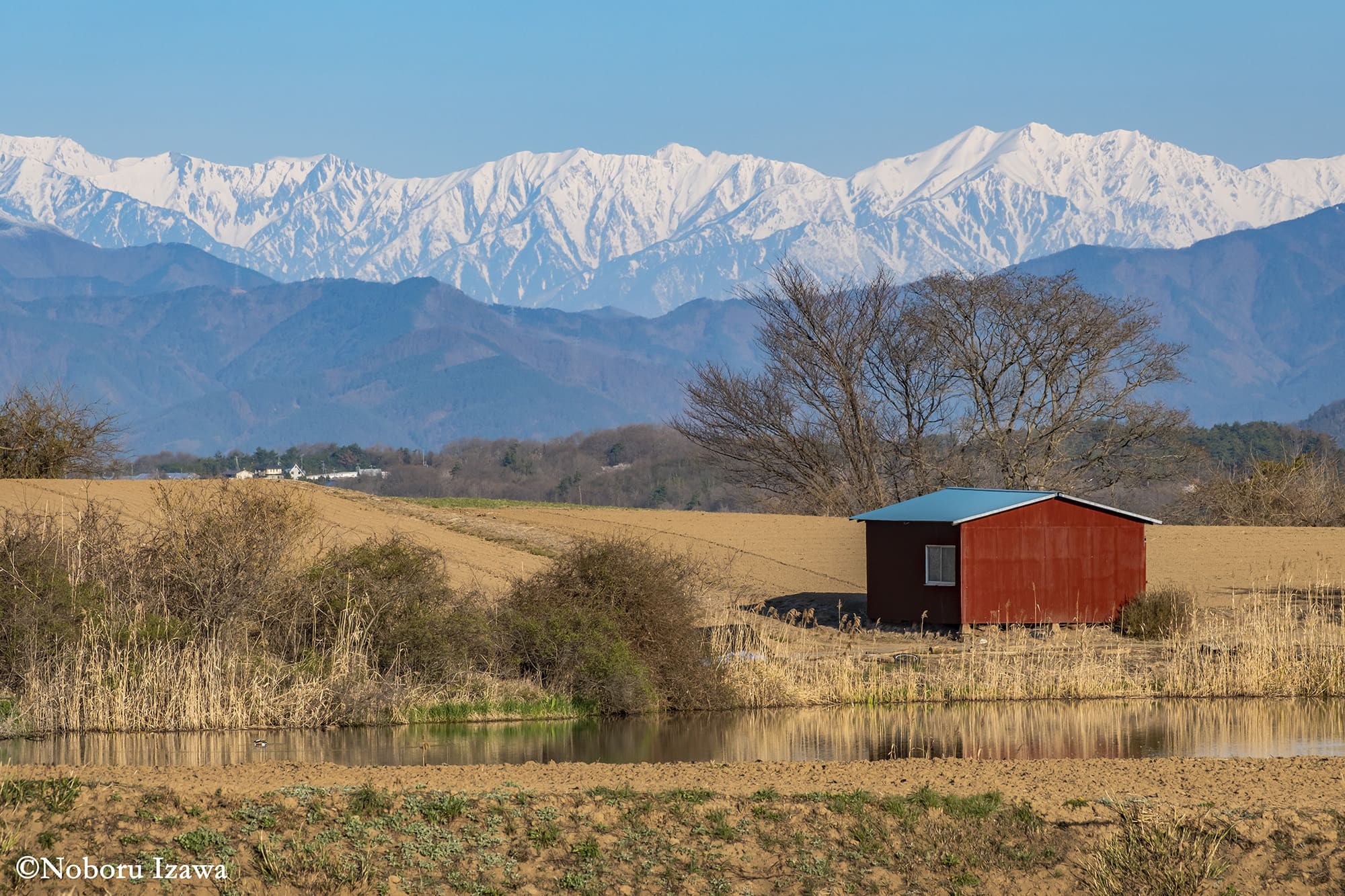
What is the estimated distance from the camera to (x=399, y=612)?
23578 mm

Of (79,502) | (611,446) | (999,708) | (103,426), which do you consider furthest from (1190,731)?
(611,446)

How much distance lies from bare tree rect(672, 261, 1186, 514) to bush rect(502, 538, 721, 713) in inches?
1360

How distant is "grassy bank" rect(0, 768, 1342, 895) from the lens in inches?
493

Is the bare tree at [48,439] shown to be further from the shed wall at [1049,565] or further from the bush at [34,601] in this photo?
the shed wall at [1049,565]

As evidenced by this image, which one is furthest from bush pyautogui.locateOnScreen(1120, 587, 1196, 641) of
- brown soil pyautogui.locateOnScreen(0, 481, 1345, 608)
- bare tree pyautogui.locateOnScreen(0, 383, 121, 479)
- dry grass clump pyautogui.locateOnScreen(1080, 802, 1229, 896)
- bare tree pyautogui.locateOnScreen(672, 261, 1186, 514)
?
bare tree pyautogui.locateOnScreen(672, 261, 1186, 514)

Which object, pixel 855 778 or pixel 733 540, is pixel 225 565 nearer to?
pixel 855 778

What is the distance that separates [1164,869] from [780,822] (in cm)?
308

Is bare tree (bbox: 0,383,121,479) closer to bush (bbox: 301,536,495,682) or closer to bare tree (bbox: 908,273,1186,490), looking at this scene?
bush (bbox: 301,536,495,682)

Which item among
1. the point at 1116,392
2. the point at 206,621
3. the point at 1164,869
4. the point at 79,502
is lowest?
the point at 1164,869

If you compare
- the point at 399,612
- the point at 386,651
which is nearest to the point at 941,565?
the point at 399,612

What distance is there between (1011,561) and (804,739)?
11492 millimetres

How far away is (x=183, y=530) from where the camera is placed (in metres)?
25.1

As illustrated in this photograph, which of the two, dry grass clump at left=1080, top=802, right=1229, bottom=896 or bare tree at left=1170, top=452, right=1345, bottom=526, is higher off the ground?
bare tree at left=1170, top=452, right=1345, bottom=526

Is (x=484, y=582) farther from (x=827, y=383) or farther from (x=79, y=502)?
(x=827, y=383)
